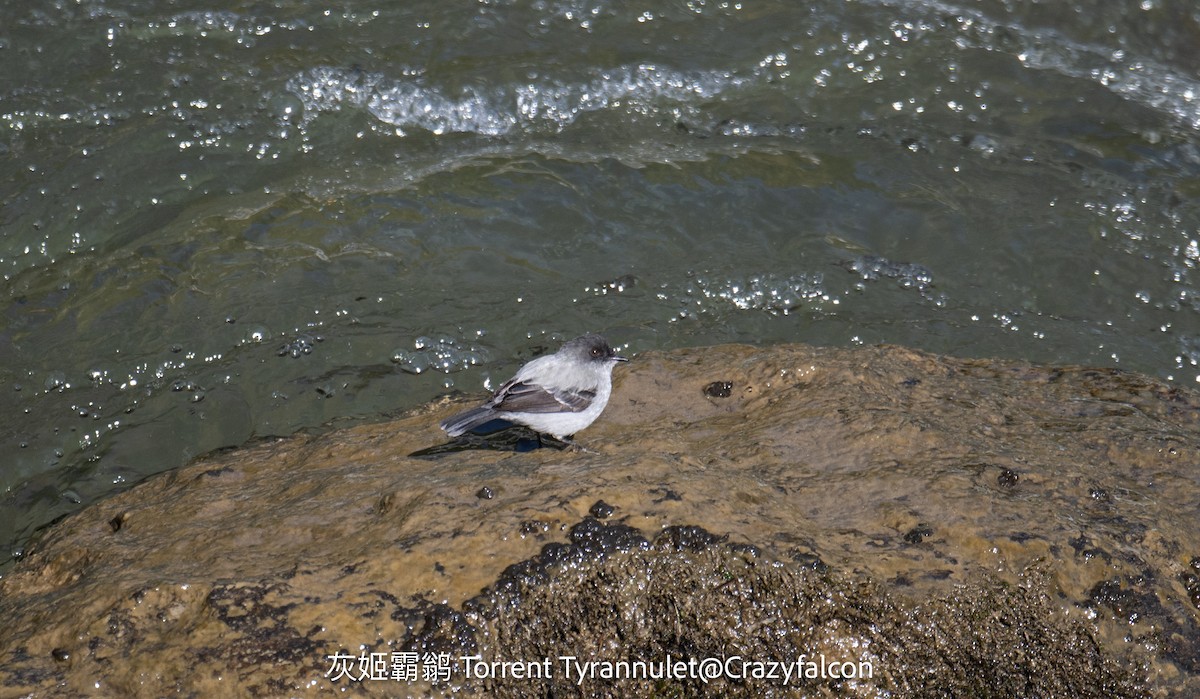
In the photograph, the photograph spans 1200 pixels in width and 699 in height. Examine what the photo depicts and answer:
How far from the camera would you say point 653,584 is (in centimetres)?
390

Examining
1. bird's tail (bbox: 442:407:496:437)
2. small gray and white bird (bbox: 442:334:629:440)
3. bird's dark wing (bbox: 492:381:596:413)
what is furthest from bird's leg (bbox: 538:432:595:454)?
bird's tail (bbox: 442:407:496:437)

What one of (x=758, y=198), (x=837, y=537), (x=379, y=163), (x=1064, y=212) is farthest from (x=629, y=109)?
(x=837, y=537)

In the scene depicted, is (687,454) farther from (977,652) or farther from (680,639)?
(977,652)

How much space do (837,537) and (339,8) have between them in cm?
878

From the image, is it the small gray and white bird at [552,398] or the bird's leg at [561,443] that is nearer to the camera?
the bird's leg at [561,443]

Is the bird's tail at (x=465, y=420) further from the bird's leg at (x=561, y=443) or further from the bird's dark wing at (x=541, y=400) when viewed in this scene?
the bird's leg at (x=561, y=443)

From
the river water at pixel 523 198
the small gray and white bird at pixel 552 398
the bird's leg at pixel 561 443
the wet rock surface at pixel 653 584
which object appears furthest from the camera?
the river water at pixel 523 198

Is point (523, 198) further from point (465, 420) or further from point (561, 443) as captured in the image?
point (465, 420)

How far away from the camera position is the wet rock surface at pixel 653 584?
3742 mm

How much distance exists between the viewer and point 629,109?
33.8 feet

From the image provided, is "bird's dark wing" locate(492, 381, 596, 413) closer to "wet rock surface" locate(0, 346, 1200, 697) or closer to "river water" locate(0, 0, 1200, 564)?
"wet rock surface" locate(0, 346, 1200, 697)

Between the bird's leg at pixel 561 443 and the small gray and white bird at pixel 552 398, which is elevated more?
the small gray and white bird at pixel 552 398

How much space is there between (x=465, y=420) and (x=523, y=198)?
4053 mm

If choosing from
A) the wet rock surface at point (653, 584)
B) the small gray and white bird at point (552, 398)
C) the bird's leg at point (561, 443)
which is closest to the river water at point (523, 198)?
the bird's leg at point (561, 443)
